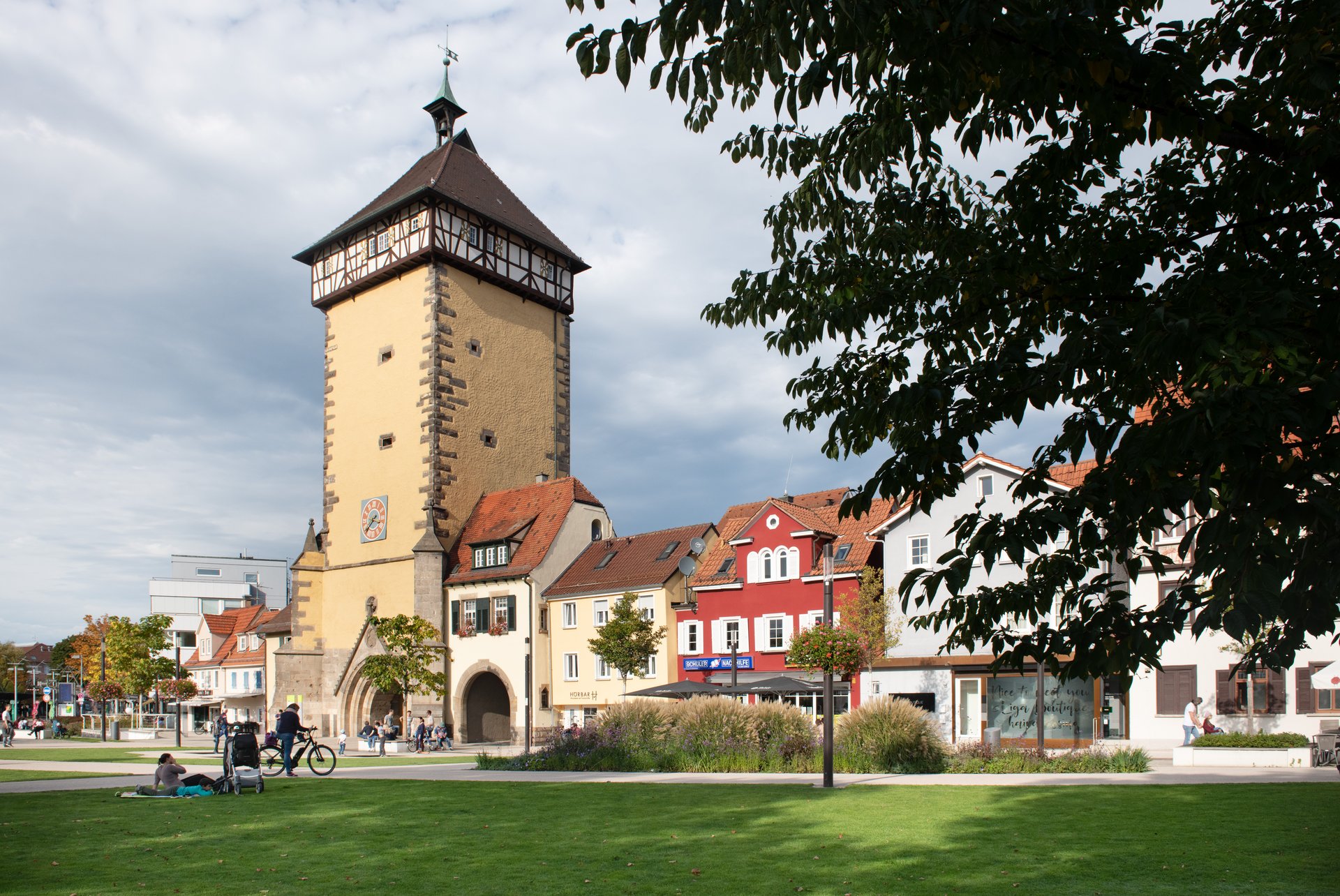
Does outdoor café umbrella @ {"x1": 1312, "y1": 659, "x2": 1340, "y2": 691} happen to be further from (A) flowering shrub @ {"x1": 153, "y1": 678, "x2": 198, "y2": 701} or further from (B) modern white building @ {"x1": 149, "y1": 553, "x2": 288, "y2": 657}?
(B) modern white building @ {"x1": 149, "y1": 553, "x2": 288, "y2": 657}

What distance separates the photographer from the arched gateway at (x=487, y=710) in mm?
49875

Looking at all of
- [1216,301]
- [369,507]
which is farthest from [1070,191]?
[369,507]

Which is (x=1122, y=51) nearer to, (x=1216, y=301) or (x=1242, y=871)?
(x=1216, y=301)

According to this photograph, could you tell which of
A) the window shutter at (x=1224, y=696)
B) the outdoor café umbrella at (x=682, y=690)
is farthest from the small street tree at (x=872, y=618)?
the window shutter at (x=1224, y=696)

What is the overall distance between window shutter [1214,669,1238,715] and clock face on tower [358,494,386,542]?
3668 centimetres

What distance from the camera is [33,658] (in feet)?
462

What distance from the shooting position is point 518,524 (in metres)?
50.0

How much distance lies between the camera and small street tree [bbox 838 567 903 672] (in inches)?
1497

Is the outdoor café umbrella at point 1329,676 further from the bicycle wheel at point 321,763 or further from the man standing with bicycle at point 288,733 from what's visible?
the man standing with bicycle at point 288,733

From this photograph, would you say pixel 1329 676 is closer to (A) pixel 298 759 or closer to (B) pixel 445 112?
(A) pixel 298 759

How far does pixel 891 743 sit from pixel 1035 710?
17137 mm

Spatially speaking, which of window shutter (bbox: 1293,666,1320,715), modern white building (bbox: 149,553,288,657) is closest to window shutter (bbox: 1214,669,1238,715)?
window shutter (bbox: 1293,666,1320,715)

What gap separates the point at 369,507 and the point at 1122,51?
52.1 meters

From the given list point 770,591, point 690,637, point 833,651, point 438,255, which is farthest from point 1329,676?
point 438,255
